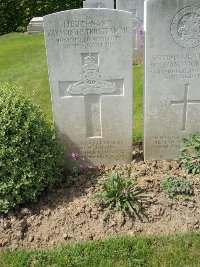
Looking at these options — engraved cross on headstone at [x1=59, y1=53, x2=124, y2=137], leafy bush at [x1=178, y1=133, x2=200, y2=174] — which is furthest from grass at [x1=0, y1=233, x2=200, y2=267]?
engraved cross on headstone at [x1=59, y1=53, x2=124, y2=137]

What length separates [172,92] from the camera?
15.5ft

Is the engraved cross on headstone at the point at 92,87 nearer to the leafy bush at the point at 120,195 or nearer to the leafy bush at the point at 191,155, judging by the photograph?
the leafy bush at the point at 120,195

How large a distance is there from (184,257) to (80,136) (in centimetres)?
197

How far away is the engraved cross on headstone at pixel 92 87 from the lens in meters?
4.45

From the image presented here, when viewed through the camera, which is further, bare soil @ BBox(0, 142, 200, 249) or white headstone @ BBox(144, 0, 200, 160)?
white headstone @ BBox(144, 0, 200, 160)

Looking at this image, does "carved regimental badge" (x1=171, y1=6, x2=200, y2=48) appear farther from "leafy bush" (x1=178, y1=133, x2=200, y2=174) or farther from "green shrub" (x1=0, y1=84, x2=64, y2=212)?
"green shrub" (x1=0, y1=84, x2=64, y2=212)

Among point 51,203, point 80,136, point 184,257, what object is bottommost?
point 184,257

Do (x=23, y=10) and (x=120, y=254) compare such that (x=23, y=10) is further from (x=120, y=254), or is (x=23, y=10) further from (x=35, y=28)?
(x=120, y=254)

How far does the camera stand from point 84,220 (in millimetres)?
4109

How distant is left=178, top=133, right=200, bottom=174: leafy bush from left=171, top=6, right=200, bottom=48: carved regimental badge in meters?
1.20

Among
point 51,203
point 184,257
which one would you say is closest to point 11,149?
point 51,203

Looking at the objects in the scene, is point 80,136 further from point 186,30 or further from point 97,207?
point 186,30

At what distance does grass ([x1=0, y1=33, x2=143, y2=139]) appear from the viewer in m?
7.18

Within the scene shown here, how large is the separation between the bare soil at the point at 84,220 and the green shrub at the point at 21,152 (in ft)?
0.61
